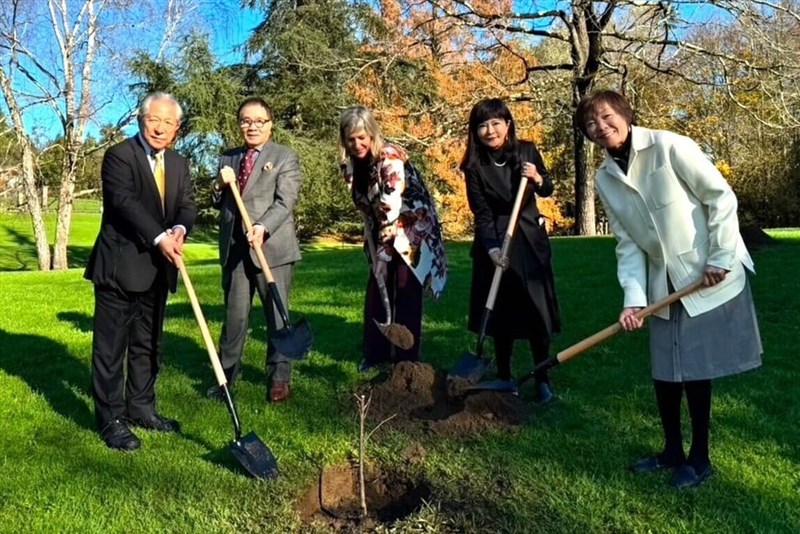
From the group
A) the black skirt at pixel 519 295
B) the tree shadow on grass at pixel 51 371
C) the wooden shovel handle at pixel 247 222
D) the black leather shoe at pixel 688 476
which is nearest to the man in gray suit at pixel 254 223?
the wooden shovel handle at pixel 247 222

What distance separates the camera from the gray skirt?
3.18 metres

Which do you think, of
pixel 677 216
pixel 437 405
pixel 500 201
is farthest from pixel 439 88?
pixel 677 216

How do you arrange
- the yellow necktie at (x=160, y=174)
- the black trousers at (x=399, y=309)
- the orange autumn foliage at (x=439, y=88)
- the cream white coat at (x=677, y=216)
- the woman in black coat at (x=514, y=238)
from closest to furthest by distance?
1. the cream white coat at (x=677, y=216)
2. the yellow necktie at (x=160, y=174)
3. the woman in black coat at (x=514, y=238)
4. the black trousers at (x=399, y=309)
5. the orange autumn foliage at (x=439, y=88)

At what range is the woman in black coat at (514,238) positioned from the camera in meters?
4.41

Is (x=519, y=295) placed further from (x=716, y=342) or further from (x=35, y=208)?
(x=35, y=208)

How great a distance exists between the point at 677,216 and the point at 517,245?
1380 mm

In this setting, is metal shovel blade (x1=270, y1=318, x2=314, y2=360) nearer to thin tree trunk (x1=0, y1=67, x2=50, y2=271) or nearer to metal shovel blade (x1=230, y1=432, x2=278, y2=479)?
metal shovel blade (x1=230, y1=432, x2=278, y2=479)

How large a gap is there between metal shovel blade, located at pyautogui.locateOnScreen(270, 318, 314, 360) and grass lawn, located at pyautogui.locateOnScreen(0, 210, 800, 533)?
1.34ft

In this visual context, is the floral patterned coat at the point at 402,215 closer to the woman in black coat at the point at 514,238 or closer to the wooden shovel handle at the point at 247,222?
the woman in black coat at the point at 514,238

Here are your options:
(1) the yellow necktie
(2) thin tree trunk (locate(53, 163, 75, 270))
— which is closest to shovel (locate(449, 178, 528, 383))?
(1) the yellow necktie

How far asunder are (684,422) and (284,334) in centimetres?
249

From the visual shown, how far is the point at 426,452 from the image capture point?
3.77 metres

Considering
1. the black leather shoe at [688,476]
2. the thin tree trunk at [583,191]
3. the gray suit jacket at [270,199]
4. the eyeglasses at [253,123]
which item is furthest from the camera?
the thin tree trunk at [583,191]

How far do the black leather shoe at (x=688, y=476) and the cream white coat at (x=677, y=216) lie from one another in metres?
0.76
